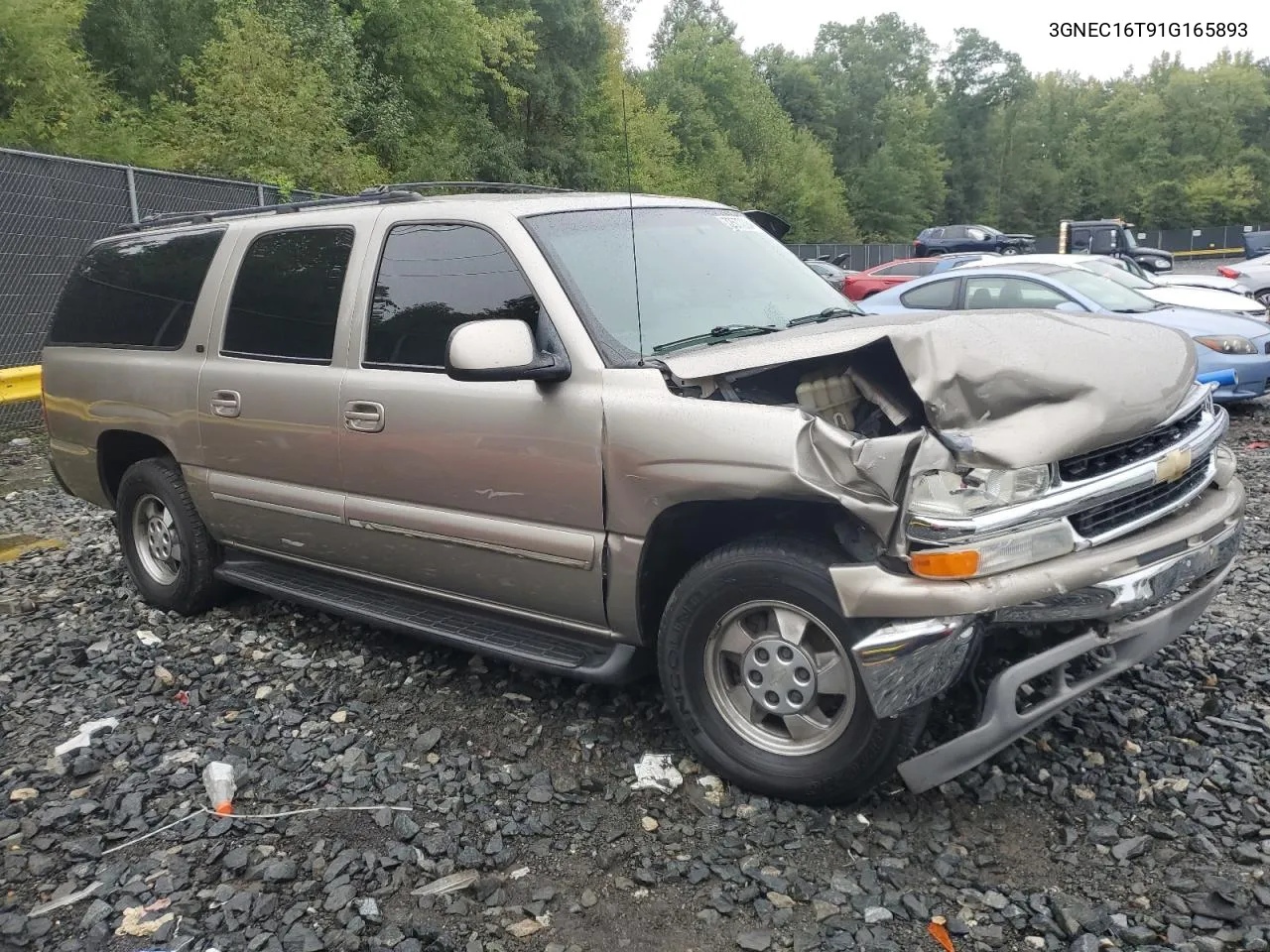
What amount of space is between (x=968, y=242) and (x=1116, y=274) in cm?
2610

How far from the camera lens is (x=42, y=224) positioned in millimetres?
10211

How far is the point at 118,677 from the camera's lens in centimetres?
439

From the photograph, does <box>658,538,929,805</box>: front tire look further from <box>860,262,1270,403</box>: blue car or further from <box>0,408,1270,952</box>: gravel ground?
<box>860,262,1270,403</box>: blue car

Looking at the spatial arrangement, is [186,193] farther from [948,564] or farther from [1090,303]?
[948,564]

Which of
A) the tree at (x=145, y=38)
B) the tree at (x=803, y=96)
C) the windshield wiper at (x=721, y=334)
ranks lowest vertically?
the windshield wiper at (x=721, y=334)

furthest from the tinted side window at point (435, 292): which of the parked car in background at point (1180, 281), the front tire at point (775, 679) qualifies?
the parked car in background at point (1180, 281)

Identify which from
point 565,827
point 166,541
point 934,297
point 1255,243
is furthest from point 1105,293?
point 1255,243

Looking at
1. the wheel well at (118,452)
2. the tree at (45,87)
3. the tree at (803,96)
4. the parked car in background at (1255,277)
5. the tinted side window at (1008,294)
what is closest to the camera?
the wheel well at (118,452)

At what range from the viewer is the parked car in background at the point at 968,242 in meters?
35.7

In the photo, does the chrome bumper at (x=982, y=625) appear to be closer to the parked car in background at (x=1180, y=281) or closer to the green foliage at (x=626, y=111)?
the green foliage at (x=626, y=111)

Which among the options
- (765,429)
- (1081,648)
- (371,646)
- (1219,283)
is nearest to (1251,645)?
(1081,648)

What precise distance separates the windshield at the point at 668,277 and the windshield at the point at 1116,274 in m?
8.04

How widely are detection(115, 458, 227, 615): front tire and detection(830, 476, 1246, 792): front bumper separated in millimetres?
3453

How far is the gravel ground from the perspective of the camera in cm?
264
